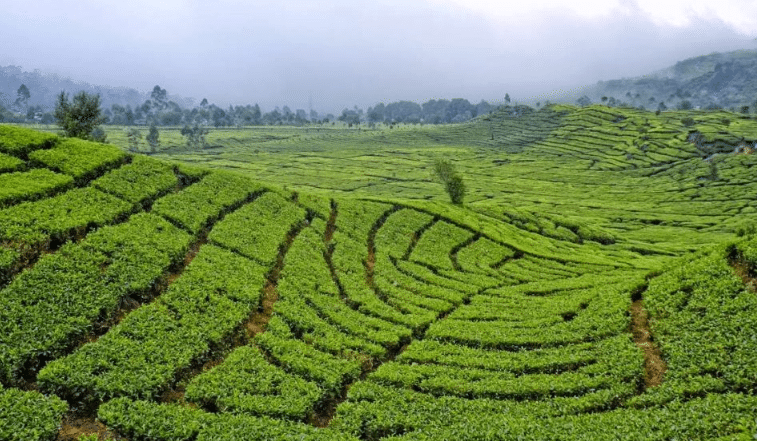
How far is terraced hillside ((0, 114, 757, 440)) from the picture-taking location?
64.0 feet

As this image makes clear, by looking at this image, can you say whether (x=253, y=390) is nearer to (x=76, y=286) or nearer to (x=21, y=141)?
(x=76, y=286)

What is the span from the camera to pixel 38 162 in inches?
1357

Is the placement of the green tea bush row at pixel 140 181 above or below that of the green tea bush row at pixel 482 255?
above

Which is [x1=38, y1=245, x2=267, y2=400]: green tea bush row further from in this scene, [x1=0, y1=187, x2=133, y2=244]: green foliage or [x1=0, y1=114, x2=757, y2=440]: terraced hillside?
[x1=0, y1=187, x2=133, y2=244]: green foliage

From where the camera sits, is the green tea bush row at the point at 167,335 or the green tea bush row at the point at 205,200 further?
the green tea bush row at the point at 205,200

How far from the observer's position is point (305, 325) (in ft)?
93.0

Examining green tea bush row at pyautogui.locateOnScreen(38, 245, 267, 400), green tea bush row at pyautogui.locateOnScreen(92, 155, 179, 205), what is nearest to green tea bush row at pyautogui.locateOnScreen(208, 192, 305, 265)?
green tea bush row at pyautogui.locateOnScreen(38, 245, 267, 400)

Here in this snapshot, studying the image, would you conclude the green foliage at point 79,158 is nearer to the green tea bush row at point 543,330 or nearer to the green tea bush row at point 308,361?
the green tea bush row at point 308,361

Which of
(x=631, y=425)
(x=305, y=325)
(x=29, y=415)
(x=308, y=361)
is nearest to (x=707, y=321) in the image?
(x=631, y=425)

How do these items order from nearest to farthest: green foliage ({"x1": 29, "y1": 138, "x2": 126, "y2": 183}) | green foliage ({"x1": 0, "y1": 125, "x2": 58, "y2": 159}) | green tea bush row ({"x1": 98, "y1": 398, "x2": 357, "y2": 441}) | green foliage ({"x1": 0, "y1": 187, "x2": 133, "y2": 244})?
1. green tea bush row ({"x1": 98, "y1": 398, "x2": 357, "y2": 441})
2. green foliage ({"x1": 0, "y1": 187, "x2": 133, "y2": 244})
3. green foliage ({"x1": 0, "y1": 125, "x2": 58, "y2": 159})
4. green foliage ({"x1": 29, "y1": 138, "x2": 126, "y2": 183})

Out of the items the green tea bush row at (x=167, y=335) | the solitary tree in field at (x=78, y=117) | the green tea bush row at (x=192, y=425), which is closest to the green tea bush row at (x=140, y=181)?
the green tea bush row at (x=167, y=335)

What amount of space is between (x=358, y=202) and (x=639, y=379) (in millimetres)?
36581

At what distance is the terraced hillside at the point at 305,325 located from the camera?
19.5m

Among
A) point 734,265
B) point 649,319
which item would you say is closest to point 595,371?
point 649,319
